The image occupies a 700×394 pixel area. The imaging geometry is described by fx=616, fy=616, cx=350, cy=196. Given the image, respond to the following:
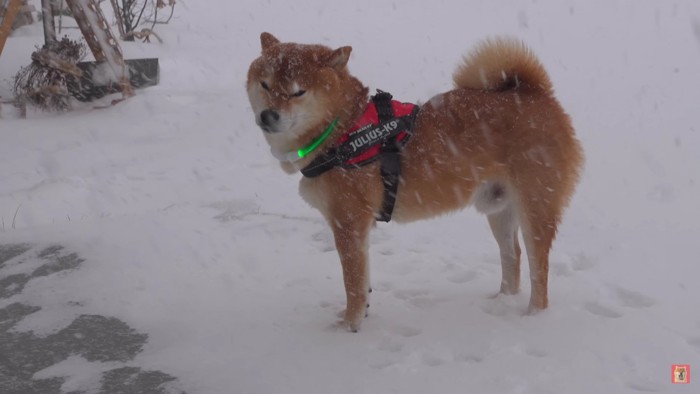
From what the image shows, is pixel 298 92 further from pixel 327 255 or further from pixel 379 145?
pixel 327 255

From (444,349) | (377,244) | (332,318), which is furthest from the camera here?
(377,244)

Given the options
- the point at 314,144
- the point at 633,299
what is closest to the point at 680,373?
the point at 633,299

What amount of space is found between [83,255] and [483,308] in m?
2.58

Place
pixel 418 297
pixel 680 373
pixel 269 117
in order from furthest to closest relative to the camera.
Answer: pixel 418 297
pixel 269 117
pixel 680 373

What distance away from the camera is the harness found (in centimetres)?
317

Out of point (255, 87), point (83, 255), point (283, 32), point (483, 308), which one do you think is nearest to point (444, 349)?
point (483, 308)

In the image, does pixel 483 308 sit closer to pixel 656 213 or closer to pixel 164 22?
pixel 656 213

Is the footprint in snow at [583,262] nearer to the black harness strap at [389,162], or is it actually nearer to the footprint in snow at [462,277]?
the footprint in snow at [462,277]

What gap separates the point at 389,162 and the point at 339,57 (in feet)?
1.97

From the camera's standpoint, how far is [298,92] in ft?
9.97

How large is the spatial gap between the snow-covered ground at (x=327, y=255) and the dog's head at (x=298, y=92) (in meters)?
1.04

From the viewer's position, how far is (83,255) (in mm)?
4051

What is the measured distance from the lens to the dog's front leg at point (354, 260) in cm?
321

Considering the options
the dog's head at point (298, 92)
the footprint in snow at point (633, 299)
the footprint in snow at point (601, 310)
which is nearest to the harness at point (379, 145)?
the dog's head at point (298, 92)
